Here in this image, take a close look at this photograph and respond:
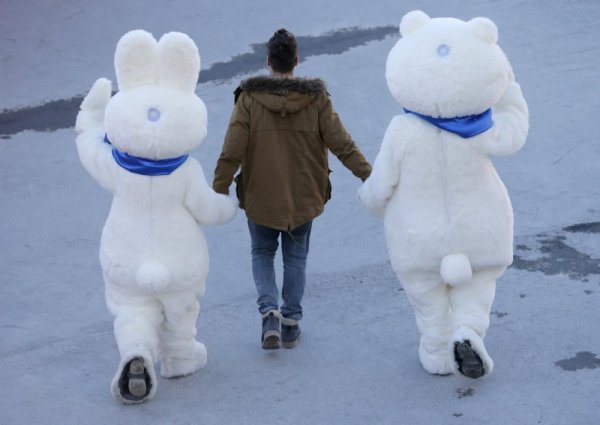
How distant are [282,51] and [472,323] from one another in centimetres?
162

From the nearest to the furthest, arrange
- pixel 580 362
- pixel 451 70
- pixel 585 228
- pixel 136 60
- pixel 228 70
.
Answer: pixel 451 70 → pixel 136 60 → pixel 580 362 → pixel 585 228 → pixel 228 70

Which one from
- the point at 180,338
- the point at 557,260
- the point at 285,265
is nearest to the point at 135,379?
the point at 180,338

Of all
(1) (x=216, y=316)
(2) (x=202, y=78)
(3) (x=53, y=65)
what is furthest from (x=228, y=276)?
(3) (x=53, y=65)

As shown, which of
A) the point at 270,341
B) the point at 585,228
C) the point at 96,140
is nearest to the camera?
the point at 96,140

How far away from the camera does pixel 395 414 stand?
553cm

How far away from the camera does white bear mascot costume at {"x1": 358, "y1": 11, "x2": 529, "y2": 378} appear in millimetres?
5488

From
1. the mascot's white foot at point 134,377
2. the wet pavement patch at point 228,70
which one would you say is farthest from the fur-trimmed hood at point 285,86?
the wet pavement patch at point 228,70

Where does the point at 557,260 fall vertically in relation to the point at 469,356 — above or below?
below

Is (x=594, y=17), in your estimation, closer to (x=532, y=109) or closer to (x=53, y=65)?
(x=532, y=109)

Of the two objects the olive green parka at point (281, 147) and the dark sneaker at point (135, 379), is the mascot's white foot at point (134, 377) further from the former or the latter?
the olive green parka at point (281, 147)

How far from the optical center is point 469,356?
5512 mm

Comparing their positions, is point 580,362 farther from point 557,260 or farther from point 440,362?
point 557,260

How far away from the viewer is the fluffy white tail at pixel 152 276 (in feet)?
18.3

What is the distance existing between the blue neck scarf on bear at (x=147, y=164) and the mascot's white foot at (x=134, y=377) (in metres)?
0.84
